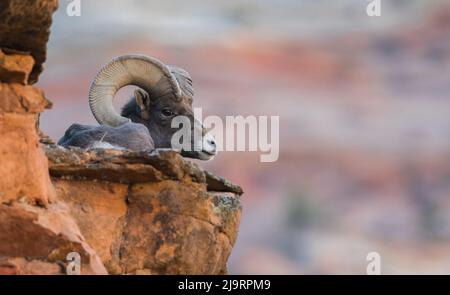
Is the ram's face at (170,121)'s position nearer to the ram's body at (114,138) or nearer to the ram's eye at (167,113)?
the ram's eye at (167,113)

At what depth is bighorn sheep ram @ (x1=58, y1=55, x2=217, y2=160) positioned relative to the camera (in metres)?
20.2

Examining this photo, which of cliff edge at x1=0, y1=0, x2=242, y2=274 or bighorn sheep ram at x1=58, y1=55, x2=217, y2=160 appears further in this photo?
bighorn sheep ram at x1=58, y1=55, x2=217, y2=160

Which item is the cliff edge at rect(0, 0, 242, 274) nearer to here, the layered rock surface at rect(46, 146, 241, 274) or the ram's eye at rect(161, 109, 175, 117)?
the layered rock surface at rect(46, 146, 241, 274)

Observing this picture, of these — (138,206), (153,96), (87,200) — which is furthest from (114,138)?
(153,96)

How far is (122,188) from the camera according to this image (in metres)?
12.7

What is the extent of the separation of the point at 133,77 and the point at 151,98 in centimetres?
45

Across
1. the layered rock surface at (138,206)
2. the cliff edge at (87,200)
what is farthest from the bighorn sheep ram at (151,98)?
the layered rock surface at (138,206)

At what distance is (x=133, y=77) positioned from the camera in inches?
826

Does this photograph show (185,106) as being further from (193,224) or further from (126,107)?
(193,224)

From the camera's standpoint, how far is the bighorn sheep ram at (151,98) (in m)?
20.2

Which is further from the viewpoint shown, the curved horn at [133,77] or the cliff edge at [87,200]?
the curved horn at [133,77]

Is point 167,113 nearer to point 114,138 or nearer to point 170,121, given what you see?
point 170,121

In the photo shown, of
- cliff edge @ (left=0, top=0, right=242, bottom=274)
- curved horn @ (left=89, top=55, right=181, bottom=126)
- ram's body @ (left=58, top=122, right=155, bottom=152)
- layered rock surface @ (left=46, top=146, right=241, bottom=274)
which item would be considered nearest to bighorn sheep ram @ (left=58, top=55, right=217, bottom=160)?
curved horn @ (left=89, top=55, right=181, bottom=126)

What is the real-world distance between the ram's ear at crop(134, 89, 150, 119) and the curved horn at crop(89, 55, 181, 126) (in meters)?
0.20
